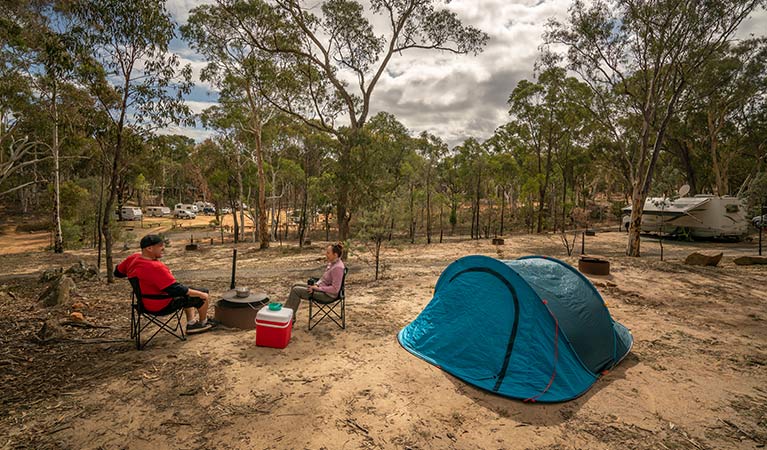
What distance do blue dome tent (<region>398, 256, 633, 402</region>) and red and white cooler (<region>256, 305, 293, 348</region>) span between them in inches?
69.2

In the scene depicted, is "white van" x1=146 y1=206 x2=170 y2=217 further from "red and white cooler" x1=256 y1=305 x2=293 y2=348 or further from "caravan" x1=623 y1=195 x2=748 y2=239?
"caravan" x1=623 y1=195 x2=748 y2=239

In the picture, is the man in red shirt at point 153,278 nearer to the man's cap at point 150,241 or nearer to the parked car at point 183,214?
the man's cap at point 150,241

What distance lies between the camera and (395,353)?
5.43 m

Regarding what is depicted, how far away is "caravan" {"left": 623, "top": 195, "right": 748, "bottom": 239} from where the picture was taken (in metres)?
20.3

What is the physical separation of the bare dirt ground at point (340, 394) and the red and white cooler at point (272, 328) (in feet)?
0.60

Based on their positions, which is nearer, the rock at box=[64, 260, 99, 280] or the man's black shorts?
the man's black shorts

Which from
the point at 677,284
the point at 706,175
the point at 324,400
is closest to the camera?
the point at 324,400

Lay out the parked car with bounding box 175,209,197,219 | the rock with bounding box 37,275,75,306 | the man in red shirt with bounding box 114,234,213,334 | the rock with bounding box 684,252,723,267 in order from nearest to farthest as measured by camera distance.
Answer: the man in red shirt with bounding box 114,234,213,334, the rock with bounding box 37,275,75,306, the rock with bounding box 684,252,723,267, the parked car with bounding box 175,209,197,219

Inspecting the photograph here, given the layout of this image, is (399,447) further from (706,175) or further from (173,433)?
(706,175)

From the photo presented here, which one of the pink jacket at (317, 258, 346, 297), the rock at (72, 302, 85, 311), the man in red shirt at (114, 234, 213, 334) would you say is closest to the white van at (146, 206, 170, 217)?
the rock at (72, 302, 85, 311)

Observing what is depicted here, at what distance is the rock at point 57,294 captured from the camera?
23.8 feet

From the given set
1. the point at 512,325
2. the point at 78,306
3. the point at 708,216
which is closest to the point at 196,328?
the point at 78,306

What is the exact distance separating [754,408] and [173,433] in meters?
6.07

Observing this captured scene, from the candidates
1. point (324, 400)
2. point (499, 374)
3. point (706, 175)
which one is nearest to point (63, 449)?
point (324, 400)
